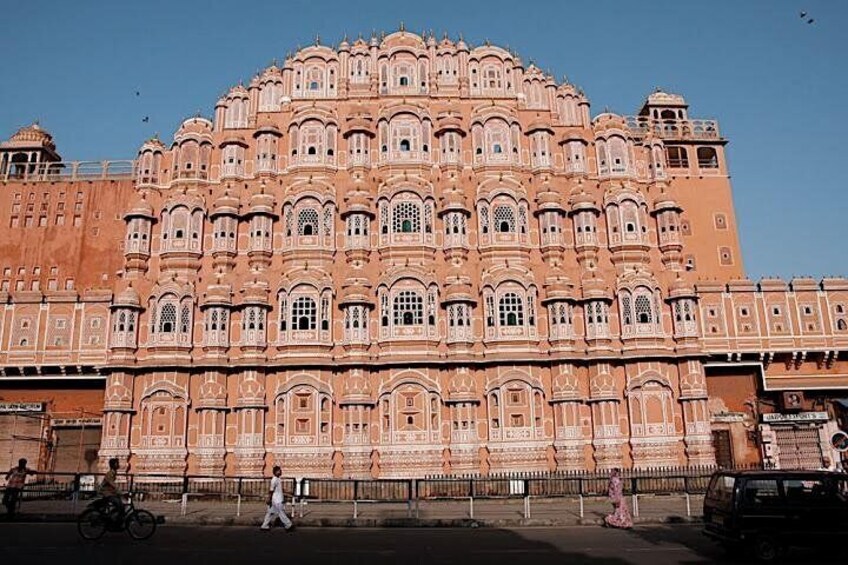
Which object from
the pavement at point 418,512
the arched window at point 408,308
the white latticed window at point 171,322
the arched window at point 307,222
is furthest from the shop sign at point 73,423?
the arched window at point 408,308

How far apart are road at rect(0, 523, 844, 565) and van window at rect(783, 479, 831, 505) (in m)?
1.28

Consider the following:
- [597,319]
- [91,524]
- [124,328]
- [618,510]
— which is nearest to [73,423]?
[124,328]

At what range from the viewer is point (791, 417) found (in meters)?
33.2

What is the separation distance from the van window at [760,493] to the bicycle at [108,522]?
1334 cm

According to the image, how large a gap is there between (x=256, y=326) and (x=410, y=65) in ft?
51.3

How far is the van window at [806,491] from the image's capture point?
13984mm

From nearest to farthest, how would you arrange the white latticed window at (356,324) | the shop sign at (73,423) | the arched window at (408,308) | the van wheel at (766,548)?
1. the van wheel at (766,548)
2. the white latticed window at (356,324)
3. the arched window at (408,308)
4. the shop sign at (73,423)

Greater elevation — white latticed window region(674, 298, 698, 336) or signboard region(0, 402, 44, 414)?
white latticed window region(674, 298, 698, 336)

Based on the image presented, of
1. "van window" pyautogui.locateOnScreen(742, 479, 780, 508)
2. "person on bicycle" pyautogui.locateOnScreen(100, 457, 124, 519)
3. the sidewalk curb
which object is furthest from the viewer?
the sidewalk curb

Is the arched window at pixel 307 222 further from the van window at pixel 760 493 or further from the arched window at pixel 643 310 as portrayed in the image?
the van window at pixel 760 493

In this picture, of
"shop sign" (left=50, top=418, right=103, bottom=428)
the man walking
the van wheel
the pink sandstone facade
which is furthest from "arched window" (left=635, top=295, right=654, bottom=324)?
"shop sign" (left=50, top=418, right=103, bottom=428)

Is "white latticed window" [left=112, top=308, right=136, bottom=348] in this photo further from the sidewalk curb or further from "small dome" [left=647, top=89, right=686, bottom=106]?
"small dome" [left=647, top=89, right=686, bottom=106]

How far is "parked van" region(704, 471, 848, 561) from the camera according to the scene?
13.6 metres

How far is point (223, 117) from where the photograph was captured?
35.5m
